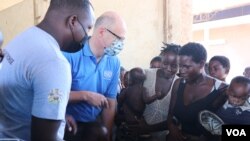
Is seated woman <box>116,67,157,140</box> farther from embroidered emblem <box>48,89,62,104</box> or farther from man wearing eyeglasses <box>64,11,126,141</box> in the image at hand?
embroidered emblem <box>48,89,62,104</box>

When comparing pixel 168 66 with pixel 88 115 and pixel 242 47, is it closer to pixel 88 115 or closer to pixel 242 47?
pixel 88 115

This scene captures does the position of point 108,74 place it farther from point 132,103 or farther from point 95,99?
point 132,103

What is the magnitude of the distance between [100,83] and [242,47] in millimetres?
8320

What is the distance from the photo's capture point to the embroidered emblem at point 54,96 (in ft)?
3.73

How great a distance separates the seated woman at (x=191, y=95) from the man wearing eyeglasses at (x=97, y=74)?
45 centimetres

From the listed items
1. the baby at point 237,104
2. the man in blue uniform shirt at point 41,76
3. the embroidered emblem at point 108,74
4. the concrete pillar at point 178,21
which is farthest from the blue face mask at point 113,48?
the concrete pillar at point 178,21

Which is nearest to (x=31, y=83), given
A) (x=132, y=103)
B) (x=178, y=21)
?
(x=132, y=103)

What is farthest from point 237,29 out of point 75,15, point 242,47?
point 75,15

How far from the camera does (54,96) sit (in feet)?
3.73

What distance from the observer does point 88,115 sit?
2.23m

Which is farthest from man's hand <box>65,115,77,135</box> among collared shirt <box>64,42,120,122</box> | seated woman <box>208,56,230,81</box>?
seated woman <box>208,56,230,81</box>

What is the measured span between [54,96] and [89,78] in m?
1.12

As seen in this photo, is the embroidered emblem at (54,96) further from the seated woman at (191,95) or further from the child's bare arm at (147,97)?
the child's bare arm at (147,97)

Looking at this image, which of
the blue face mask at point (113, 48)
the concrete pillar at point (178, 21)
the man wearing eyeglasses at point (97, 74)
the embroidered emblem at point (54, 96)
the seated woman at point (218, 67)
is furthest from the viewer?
the concrete pillar at point (178, 21)
